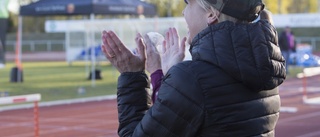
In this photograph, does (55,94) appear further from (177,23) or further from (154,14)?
(177,23)

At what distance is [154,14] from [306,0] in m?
65.2

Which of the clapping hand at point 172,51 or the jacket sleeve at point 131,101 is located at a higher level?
the clapping hand at point 172,51

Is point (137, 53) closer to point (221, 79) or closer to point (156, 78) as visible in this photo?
point (156, 78)

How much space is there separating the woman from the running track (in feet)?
29.8

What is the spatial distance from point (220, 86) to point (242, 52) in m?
0.15

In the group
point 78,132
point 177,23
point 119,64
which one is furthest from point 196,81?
point 177,23

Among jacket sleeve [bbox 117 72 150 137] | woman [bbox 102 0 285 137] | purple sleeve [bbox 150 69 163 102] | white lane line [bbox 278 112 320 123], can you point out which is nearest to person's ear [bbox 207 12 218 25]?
woman [bbox 102 0 285 137]

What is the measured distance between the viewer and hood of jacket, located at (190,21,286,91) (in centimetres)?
240

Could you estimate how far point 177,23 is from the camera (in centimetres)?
3145

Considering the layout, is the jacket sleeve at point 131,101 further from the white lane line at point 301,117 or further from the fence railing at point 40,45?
the fence railing at point 40,45

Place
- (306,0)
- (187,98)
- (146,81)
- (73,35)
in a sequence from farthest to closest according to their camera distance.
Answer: (306,0) < (73,35) < (146,81) < (187,98)

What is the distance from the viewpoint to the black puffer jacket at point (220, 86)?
7.73 feet

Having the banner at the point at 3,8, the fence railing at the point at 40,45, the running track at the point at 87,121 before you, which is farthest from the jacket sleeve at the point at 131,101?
the fence railing at the point at 40,45

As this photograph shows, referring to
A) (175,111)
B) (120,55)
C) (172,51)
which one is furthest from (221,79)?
(120,55)
